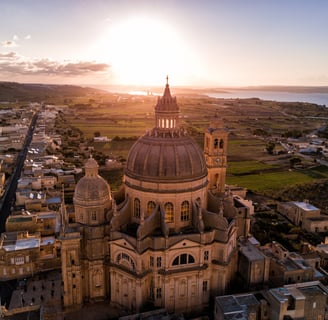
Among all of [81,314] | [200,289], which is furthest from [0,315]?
[200,289]

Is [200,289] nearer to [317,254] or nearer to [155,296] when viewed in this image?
[155,296]

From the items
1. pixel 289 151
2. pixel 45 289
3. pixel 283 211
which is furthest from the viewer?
pixel 289 151

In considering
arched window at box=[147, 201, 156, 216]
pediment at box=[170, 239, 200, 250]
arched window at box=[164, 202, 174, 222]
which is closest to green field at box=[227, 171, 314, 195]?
arched window at box=[164, 202, 174, 222]

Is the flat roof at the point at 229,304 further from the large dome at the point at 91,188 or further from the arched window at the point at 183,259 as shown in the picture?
the large dome at the point at 91,188

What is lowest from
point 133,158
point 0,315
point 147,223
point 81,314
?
point 81,314

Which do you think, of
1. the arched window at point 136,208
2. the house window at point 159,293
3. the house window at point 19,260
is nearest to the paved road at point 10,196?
the house window at point 19,260

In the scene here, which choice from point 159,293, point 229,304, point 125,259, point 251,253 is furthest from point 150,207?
point 251,253
